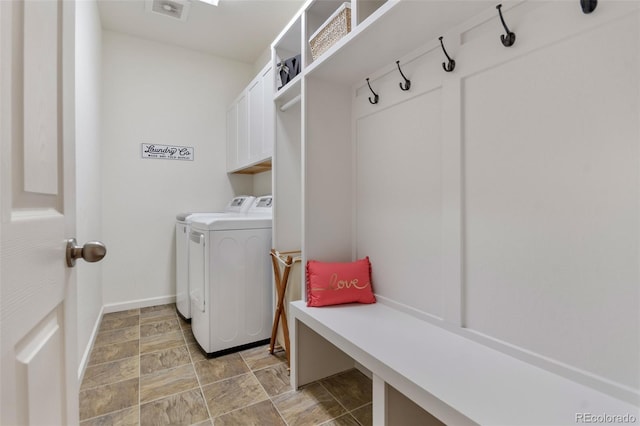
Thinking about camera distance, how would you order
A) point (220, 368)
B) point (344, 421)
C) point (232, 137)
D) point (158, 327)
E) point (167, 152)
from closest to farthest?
→ point (344, 421)
point (220, 368)
point (158, 327)
point (167, 152)
point (232, 137)

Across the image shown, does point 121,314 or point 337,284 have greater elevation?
point 337,284

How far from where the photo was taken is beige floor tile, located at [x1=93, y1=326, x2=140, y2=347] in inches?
93.1

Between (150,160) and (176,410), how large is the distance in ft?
8.21

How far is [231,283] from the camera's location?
2.18m

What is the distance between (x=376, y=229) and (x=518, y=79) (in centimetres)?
96

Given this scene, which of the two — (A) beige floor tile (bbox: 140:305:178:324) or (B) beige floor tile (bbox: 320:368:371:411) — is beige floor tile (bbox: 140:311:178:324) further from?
(B) beige floor tile (bbox: 320:368:371:411)

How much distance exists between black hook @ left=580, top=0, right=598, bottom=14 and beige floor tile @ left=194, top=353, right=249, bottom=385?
2.28 m

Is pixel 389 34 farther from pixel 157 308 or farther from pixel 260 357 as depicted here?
pixel 157 308

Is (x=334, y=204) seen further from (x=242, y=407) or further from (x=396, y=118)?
(x=242, y=407)

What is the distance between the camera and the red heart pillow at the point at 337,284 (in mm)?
1670

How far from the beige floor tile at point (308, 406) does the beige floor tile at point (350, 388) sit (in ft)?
0.14

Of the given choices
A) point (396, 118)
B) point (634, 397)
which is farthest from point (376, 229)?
point (634, 397)

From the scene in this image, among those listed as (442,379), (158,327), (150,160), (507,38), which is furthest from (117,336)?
(507,38)

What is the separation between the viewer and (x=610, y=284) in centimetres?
90
